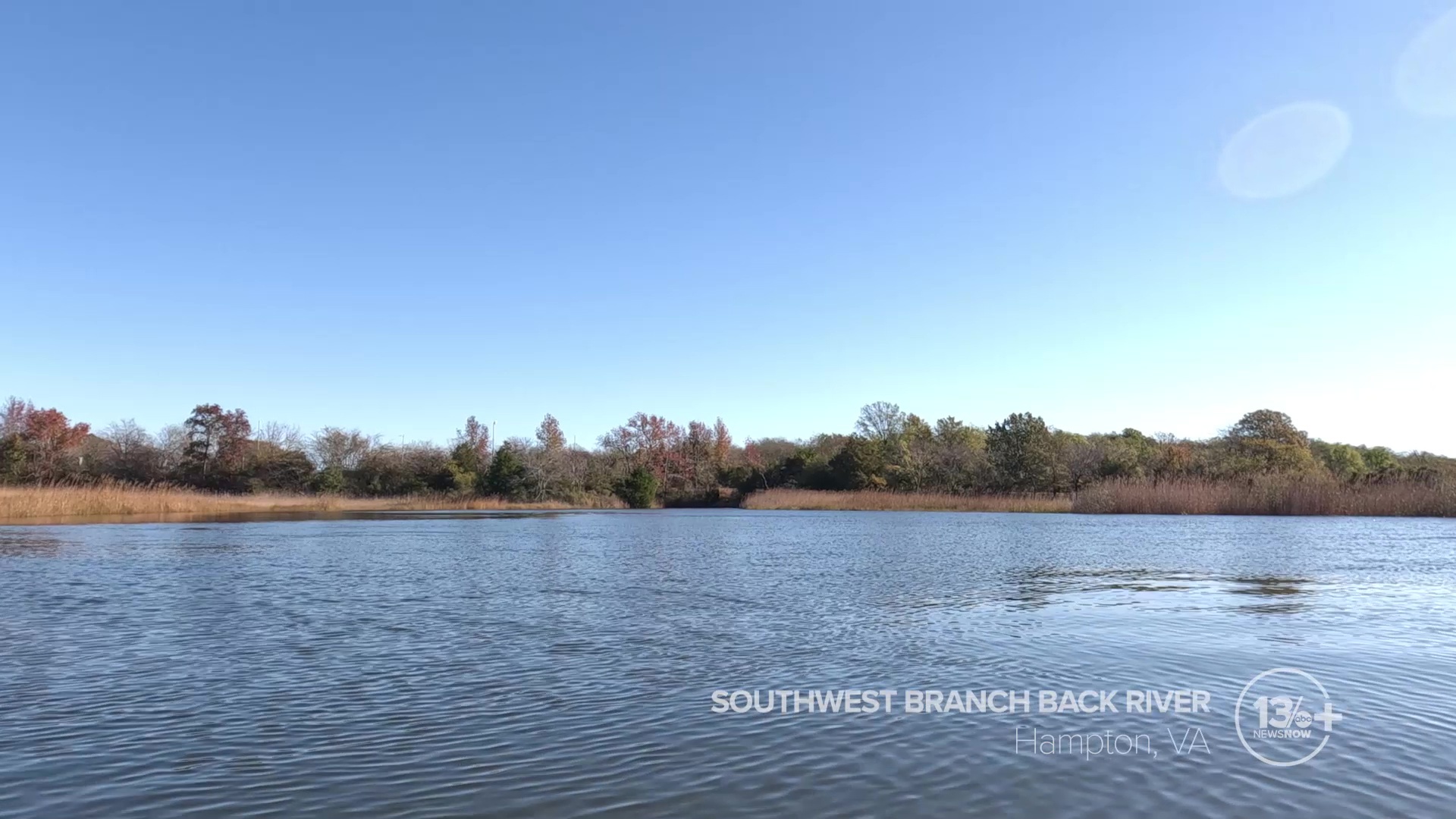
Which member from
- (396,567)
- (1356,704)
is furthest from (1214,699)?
(396,567)

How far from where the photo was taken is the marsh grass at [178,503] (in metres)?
33.3

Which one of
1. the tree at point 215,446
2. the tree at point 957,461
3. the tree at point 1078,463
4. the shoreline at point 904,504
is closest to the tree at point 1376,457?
the tree at point 1078,463

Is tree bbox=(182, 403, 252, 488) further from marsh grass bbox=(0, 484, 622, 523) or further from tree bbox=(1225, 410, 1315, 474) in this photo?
tree bbox=(1225, 410, 1315, 474)

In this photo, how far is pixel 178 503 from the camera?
40125 mm

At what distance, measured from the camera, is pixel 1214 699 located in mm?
6648

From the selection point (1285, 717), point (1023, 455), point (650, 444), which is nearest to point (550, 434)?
point (650, 444)

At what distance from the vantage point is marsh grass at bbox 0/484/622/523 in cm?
3328

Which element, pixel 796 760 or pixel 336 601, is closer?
pixel 796 760

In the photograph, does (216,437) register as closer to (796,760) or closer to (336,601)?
(336,601)

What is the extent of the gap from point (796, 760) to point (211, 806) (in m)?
3.17

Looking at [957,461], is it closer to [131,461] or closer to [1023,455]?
[1023,455]

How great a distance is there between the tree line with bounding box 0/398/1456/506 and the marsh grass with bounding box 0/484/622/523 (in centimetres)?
162

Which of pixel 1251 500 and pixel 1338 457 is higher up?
pixel 1338 457

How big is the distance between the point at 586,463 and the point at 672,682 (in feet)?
229
